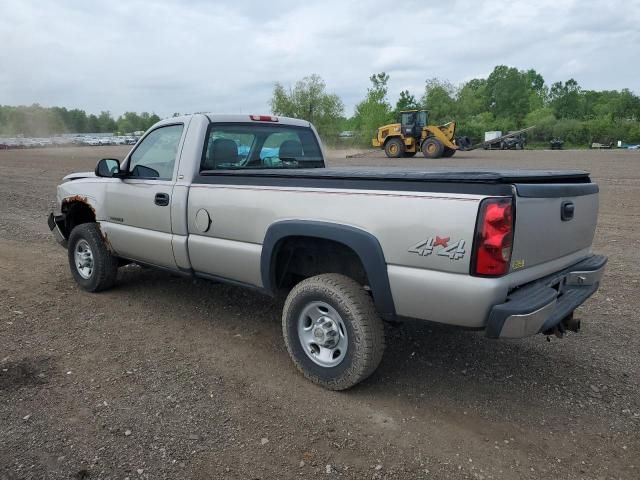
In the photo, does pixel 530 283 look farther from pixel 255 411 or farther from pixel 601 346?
pixel 255 411

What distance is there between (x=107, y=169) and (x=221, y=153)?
1.25 meters

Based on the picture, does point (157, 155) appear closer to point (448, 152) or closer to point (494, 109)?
point (448, 152)

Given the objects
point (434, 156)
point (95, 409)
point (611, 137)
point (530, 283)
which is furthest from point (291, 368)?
point (611, 137)

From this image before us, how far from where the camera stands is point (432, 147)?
2792 centimetres

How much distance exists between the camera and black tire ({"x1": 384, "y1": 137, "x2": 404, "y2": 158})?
2937cm

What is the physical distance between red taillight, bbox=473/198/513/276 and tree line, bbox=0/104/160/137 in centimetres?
9787

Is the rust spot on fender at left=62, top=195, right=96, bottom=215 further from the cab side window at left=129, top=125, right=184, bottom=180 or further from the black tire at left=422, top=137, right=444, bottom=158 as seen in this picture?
the black tire at left=422, top=137, right=444, bottom=158

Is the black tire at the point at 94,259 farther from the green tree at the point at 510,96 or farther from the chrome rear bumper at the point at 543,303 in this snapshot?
the green tree at the point at 510,96

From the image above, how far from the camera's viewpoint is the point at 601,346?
4137 mm

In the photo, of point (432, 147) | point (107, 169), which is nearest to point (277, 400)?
point (107, 169)

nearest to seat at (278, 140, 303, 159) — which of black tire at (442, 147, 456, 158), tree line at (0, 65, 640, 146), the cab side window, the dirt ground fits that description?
the cab side window

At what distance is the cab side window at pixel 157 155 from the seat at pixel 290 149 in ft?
3.33

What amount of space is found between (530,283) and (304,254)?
5.27 feet

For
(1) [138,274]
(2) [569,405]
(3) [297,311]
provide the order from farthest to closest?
(1) [138,274], (3) [297,311], (2) [569,405]
